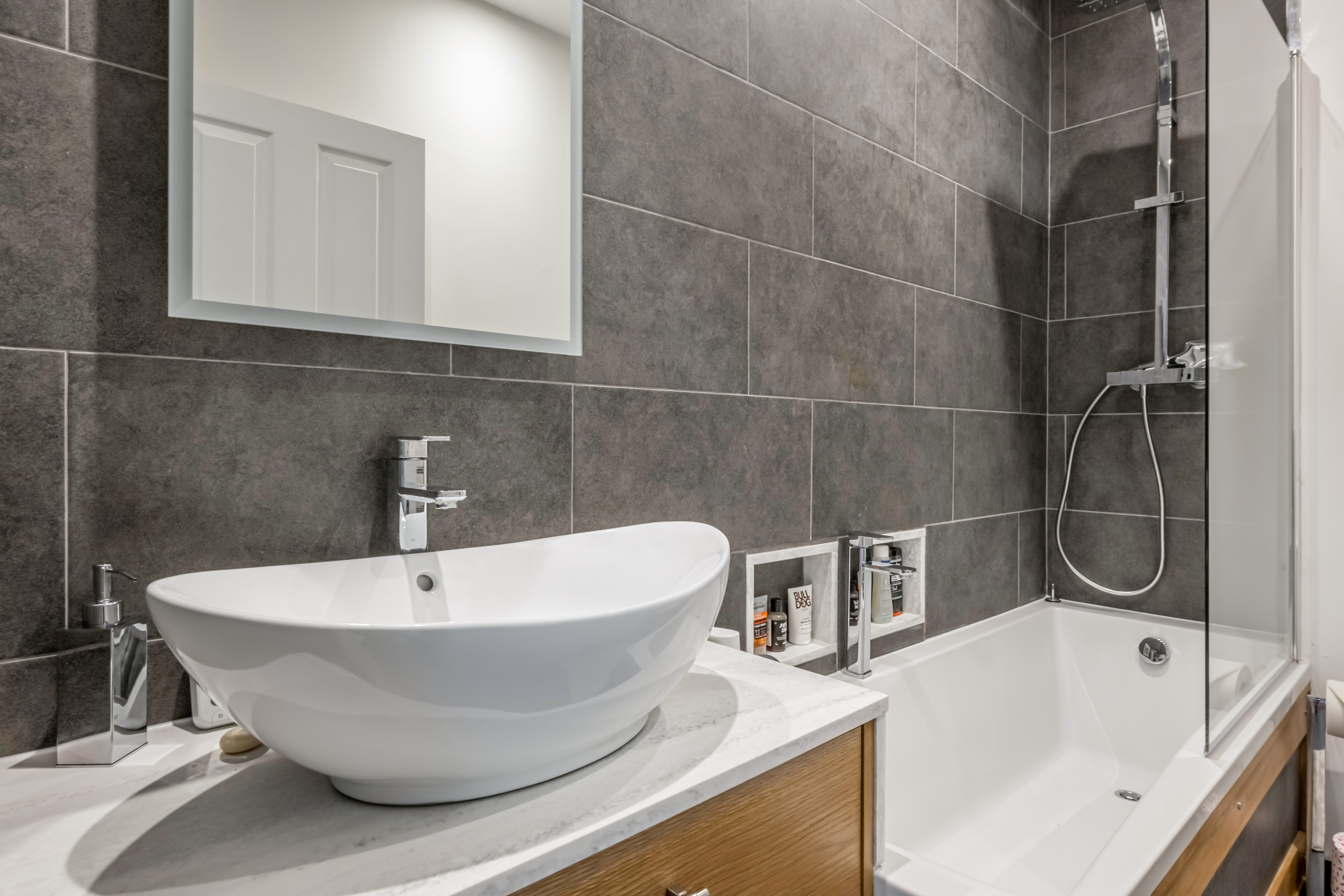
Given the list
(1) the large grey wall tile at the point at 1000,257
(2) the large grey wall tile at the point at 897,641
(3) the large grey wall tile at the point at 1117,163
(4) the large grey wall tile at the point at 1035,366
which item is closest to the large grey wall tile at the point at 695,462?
(2) the large grey wall tile at the point at 897,641

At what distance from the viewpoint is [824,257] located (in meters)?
1.62

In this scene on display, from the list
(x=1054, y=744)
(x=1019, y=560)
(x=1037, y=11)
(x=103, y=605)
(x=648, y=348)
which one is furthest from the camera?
(x=1037, y=11)

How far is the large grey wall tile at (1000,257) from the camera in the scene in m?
2.09

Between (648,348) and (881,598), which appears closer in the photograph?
(648,348)

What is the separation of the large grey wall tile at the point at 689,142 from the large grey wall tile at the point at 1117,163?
1331mm

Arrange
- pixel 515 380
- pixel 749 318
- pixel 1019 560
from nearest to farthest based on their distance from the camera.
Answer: pixel 515 380, pixel 749 318, pixel 1019 560

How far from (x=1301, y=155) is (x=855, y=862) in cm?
237

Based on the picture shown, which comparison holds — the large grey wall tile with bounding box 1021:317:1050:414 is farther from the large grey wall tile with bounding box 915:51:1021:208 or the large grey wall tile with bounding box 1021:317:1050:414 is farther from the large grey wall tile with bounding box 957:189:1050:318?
the large grey wall tile with bounding box 915:51:1021:208

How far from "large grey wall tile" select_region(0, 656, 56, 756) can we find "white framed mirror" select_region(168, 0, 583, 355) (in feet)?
1.31

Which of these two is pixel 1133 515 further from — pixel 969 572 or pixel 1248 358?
pixel 1248 358

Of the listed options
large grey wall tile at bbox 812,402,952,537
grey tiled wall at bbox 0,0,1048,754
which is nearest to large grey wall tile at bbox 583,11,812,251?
grey tiled wall at bbox 0,0,1048,754

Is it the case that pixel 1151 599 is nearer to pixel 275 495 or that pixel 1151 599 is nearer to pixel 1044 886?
pixel 1044 886

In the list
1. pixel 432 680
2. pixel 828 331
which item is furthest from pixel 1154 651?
pixel 432 680

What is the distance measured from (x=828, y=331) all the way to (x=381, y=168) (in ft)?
3.28
